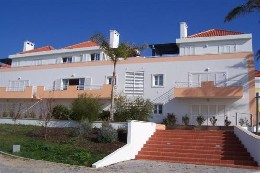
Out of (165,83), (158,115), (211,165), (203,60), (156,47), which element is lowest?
(211,165)

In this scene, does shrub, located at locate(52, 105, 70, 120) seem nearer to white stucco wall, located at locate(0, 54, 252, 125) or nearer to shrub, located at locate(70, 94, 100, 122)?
shrub, located at locate(70, 94, 100, 122)

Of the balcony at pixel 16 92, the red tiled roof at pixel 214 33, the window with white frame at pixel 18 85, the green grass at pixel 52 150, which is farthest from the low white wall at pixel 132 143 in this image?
the window with white frame at pixel 18 85

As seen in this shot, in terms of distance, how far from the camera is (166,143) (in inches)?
819

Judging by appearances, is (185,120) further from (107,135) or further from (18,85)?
(18,85)

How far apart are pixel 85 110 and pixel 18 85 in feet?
63.2

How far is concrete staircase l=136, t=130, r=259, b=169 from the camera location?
17297mm

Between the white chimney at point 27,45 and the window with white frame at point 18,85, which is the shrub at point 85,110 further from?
the white chimney at point 27,45

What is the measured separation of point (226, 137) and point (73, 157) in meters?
9.97

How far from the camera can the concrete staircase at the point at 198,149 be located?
17.3m

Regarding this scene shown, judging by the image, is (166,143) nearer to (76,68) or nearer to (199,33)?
(76,68)

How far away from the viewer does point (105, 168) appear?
49.0 feet

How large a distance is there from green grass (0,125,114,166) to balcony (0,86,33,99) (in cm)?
1641

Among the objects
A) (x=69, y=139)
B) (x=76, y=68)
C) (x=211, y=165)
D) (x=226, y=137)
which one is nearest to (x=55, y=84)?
(x=76, y=68)

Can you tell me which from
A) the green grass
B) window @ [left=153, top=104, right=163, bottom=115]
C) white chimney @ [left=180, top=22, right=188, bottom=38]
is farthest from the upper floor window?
the green grass
